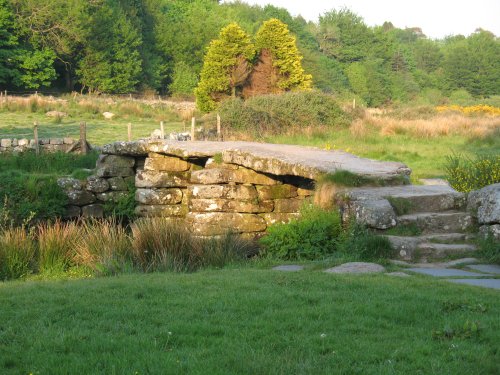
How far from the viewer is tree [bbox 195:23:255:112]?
149 ft

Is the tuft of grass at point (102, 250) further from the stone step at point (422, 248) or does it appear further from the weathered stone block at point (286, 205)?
the stone step at point (422, 248)

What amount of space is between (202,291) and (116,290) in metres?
0.85

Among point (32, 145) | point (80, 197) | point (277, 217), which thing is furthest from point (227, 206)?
point (32, 145)

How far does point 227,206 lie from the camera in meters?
11.8

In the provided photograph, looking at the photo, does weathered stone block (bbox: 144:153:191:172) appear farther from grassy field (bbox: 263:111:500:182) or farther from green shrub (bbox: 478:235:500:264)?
grassy field (bbox: 263:111:500:182)

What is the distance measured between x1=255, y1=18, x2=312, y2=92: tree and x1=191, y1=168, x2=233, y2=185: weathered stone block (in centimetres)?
3775

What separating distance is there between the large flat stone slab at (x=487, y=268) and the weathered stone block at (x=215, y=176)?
16.7 ft

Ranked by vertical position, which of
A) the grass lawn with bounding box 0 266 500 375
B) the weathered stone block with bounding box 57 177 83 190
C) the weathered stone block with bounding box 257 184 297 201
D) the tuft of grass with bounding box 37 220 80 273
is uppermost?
the weathered stone block with bounding box 257 184 297 201

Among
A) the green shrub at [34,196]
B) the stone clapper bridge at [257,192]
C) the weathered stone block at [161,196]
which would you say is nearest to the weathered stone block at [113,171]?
the stone clapper bridge at [257,192]

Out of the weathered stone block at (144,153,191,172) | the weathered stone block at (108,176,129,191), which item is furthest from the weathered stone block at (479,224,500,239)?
the weathered stone block at (108,176,129,191)

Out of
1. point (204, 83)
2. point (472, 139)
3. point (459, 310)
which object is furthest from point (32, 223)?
point (204, 83)

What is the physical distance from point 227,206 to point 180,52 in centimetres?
6155

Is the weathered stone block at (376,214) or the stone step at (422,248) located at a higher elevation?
the weathered stone block at (376,214)

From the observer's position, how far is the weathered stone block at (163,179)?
12961 mm
